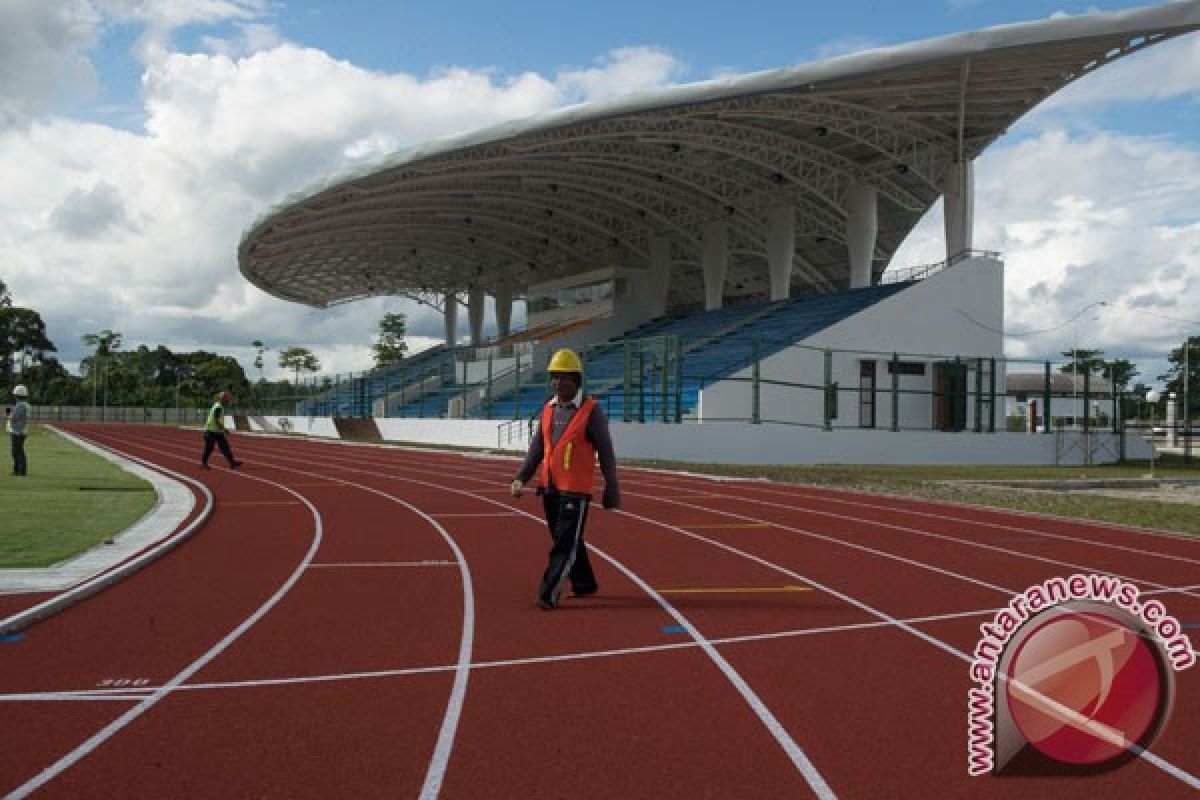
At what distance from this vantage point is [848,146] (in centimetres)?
3850

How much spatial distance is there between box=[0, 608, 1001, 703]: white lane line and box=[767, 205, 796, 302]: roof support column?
3738 cm

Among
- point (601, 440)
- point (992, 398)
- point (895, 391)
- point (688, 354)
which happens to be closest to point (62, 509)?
point (601, 440)

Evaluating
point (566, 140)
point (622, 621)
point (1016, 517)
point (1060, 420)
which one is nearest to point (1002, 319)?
point (1060, 420)

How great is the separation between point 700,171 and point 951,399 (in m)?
14.6

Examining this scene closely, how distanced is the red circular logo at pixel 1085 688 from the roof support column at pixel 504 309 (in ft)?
210

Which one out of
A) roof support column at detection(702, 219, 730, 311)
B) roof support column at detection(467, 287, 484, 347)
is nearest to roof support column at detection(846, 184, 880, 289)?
roof support column at detection(702, 219, 730, 311)

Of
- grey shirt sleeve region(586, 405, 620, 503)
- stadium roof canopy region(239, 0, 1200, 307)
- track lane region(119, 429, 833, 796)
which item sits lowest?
track lane region(119, 429, 833, 796)

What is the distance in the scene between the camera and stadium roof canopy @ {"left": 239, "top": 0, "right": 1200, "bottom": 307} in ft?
94.9

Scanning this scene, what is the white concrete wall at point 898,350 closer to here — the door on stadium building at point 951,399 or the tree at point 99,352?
the door on stadium building at point 951,399

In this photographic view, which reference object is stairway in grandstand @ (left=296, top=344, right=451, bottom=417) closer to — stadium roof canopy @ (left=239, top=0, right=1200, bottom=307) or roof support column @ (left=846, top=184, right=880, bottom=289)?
stadium roof canopy @ (left=239, top=0, right=1200, bottom=307)

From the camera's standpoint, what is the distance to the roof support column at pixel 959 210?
36719 mm

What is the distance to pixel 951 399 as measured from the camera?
33.9m

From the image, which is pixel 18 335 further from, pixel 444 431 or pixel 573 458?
pixel 573 458

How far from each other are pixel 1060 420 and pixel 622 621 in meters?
35.0
